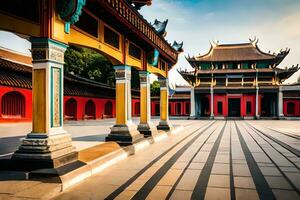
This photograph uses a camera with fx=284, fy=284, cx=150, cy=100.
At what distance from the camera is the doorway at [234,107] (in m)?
41.9

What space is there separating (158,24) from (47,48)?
9104mm

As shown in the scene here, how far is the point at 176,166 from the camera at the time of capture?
23.2ft

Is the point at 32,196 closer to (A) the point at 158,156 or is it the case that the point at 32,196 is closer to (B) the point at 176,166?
(B) the point at 176,166

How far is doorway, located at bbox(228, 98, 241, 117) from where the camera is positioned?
4191cm

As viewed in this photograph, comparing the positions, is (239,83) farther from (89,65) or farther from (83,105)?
(89,65)

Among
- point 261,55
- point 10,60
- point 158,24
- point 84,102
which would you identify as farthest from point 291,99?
point 10,60

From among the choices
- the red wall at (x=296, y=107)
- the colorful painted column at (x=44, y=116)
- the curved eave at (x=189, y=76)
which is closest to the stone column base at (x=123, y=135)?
the colorful painted column at (x=44, y=116)

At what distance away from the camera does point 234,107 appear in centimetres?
4216

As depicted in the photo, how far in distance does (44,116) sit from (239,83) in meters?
36.4

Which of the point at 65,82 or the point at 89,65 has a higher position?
the point at 89,65

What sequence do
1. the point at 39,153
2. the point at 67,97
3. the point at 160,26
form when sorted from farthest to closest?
1. the point at 67,97
2. the point at 160,26
3. the point at 39,153

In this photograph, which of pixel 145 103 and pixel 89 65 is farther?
pixel 89 65

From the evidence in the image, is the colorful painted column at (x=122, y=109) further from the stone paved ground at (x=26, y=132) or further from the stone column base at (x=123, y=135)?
the stone paved ground at (x=26, y=132)

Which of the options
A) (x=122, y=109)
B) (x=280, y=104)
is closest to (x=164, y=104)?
(x=122, y=109)
